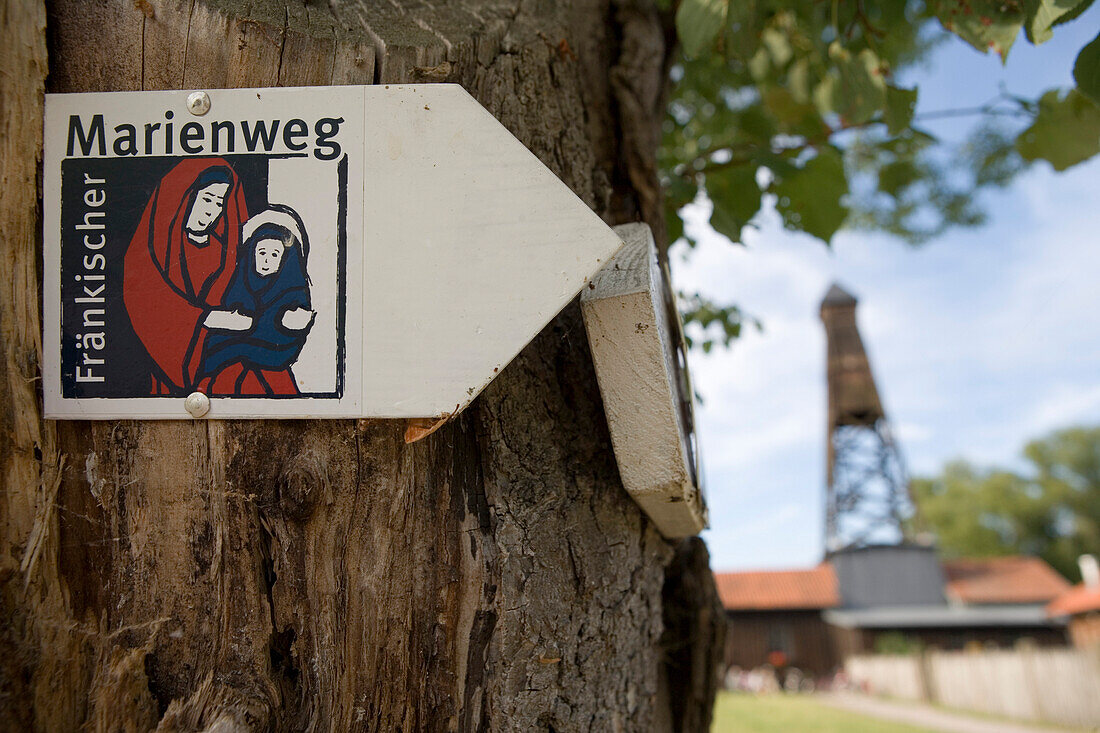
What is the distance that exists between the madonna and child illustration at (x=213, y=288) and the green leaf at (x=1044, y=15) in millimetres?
1274

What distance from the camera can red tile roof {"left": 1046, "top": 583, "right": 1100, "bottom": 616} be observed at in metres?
22.0

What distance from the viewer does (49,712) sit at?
954 mm

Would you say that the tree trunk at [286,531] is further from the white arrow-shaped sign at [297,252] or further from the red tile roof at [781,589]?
the red tile roof at [781,589]

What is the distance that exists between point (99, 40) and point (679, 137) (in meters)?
2.80

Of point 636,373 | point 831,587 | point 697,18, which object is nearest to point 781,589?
point 831,587

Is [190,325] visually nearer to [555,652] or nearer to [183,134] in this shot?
[183,134]

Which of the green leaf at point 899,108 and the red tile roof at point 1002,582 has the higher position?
the green leaf at point 899,108

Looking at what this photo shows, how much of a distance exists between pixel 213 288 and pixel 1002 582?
106ft

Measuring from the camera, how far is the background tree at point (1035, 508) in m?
42.5

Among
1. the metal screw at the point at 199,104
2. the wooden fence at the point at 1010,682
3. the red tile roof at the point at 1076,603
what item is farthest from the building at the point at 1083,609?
the metal screw at the point at 199,104

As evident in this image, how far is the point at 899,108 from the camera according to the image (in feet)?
6.38

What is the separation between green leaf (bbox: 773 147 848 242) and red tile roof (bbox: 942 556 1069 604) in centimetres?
2782

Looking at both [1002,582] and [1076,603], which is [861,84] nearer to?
[1076,603]

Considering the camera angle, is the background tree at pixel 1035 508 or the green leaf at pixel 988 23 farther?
the background tree at pixel 1035 508
